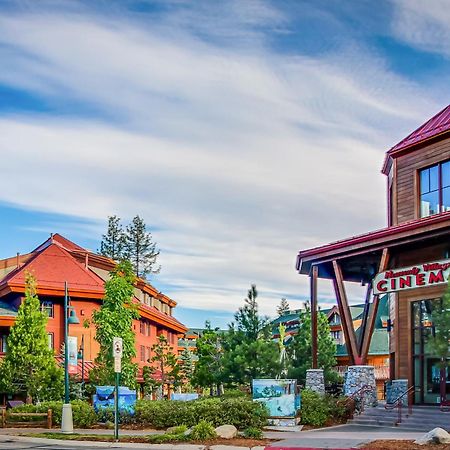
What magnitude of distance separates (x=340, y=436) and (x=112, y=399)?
10919mm

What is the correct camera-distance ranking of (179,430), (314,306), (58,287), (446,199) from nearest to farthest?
(179,430), (446,199), (314,306), (58,287)

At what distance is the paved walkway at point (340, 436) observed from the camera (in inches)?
881

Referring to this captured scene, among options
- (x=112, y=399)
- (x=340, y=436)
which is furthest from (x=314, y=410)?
(x=112, y=399)

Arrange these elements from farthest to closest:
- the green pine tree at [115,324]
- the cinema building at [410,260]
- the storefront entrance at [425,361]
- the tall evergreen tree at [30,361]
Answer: the tall evergreen tree at [30,361] < the green pine tree at [115,324] < the storefront entrance at [425,361] < the cinema building at [410,260]

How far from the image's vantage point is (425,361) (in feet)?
109

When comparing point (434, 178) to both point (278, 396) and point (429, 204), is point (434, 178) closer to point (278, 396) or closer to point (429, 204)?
point (429, 204)

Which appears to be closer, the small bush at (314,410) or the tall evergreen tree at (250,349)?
the small bush at (314,410)

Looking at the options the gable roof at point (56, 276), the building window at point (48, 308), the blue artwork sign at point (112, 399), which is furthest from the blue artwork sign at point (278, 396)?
the building window at point (48, 308)

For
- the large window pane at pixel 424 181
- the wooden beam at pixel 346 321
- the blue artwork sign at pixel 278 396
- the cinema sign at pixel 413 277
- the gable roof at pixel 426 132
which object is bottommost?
the blue artwork sign at pixel 278 396

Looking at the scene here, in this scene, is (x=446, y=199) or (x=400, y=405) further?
(x=446, y=199)

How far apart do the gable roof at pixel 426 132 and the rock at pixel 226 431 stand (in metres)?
15.8

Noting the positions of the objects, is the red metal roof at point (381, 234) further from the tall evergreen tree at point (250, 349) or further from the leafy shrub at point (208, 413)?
the leafy shrub at point (208, 413)

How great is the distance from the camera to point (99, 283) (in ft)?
178

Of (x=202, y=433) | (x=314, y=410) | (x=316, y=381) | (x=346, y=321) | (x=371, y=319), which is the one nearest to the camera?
(x=202, y=433)
